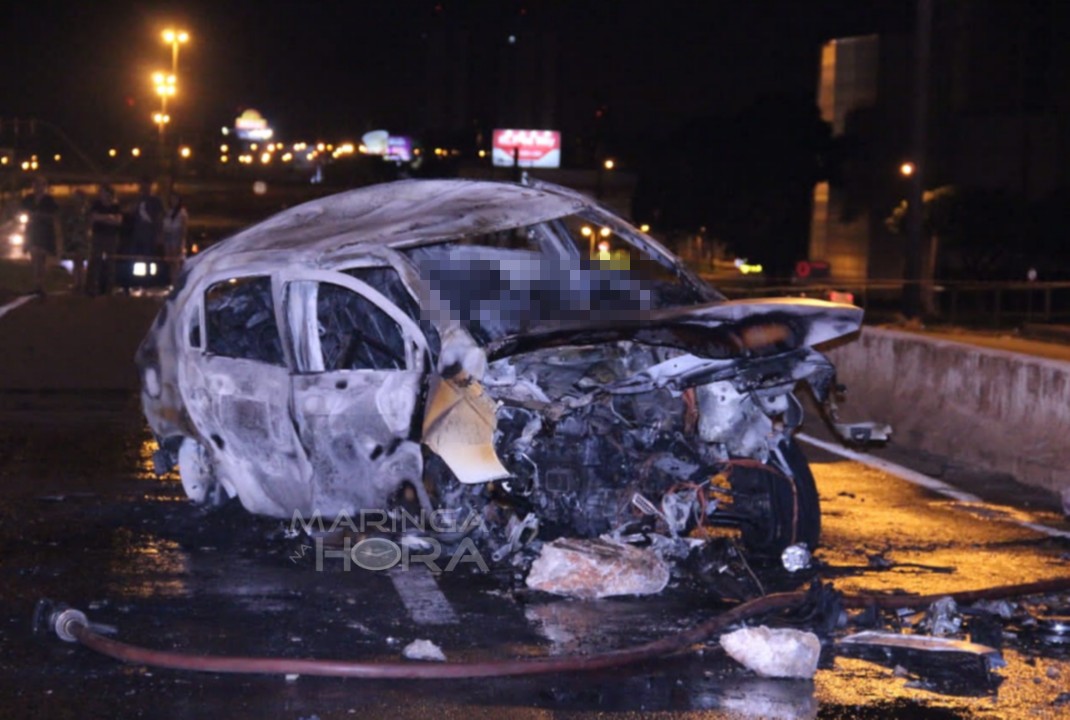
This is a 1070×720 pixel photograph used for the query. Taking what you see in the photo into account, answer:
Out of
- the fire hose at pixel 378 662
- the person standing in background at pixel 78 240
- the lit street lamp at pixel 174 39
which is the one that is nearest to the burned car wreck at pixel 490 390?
the fire hose at pixel 378 662

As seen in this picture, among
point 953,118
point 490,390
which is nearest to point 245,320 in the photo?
point 490,390

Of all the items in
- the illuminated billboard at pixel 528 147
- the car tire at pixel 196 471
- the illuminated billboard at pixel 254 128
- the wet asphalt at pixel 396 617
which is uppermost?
the illuminated billboard at pixel 254 128

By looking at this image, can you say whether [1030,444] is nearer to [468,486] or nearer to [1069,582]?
[1069,582]

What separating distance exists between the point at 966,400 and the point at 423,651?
648 centimetres

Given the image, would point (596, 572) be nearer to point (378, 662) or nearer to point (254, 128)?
point (378, 662)

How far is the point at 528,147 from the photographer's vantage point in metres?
104

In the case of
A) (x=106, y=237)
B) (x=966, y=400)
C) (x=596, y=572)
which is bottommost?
(x=596, y=572)

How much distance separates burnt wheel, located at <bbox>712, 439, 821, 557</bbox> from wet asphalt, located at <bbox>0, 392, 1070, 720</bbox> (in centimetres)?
22

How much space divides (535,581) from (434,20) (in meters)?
156

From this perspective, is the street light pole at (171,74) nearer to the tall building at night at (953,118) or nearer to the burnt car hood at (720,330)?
the tall building at night at (953,118)

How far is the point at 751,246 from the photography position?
70.8 metres

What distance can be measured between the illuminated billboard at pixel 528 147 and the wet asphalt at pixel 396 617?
3749 inches

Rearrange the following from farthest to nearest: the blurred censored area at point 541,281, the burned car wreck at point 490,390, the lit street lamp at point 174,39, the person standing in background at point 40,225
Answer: the lit street lamp at point 174,39, the person standing in background at point 40,225, the blurred censored area at point 541,281, the burned car wreck at point 490,390

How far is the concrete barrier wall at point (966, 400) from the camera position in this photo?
1015 centimetres
